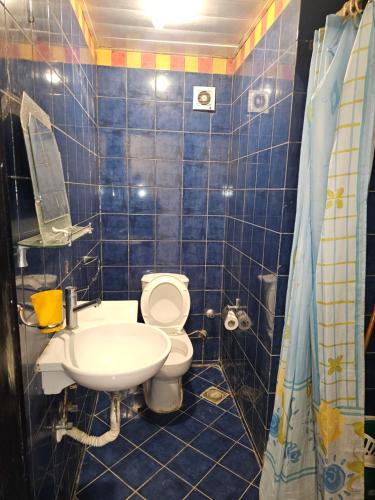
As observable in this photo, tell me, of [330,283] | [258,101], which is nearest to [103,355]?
[330,283]

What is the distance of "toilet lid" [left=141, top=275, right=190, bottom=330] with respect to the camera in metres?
2.29

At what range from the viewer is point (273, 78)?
154 centimetres

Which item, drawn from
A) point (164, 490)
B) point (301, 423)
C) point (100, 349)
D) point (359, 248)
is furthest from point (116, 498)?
point (359, 248)

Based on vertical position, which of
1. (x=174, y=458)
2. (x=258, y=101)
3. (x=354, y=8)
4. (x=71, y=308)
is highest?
(x=354, y=8)

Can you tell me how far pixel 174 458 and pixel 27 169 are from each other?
1683 millimetres

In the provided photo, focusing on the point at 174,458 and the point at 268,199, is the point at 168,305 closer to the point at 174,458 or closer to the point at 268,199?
the point at 174,458

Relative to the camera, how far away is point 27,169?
2.91 feet

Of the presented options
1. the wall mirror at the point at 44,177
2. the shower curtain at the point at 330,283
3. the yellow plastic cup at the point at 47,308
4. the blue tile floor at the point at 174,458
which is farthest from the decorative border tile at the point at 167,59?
the blue tile floor at the point at 174,458

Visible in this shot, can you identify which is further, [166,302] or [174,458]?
[166,302]

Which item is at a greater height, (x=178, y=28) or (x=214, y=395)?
(x=178, y=28)

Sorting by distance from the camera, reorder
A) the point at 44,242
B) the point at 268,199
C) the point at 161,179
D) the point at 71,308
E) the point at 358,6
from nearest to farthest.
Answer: the point at 44,242
the point at 358,6
the point at 71,308
the point at 268,199
the point at 161,179

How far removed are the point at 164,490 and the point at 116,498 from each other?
0.24 meters

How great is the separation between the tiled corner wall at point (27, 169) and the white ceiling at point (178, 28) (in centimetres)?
27

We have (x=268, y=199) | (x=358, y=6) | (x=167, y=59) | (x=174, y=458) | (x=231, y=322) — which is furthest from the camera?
(x=167, y=59)
